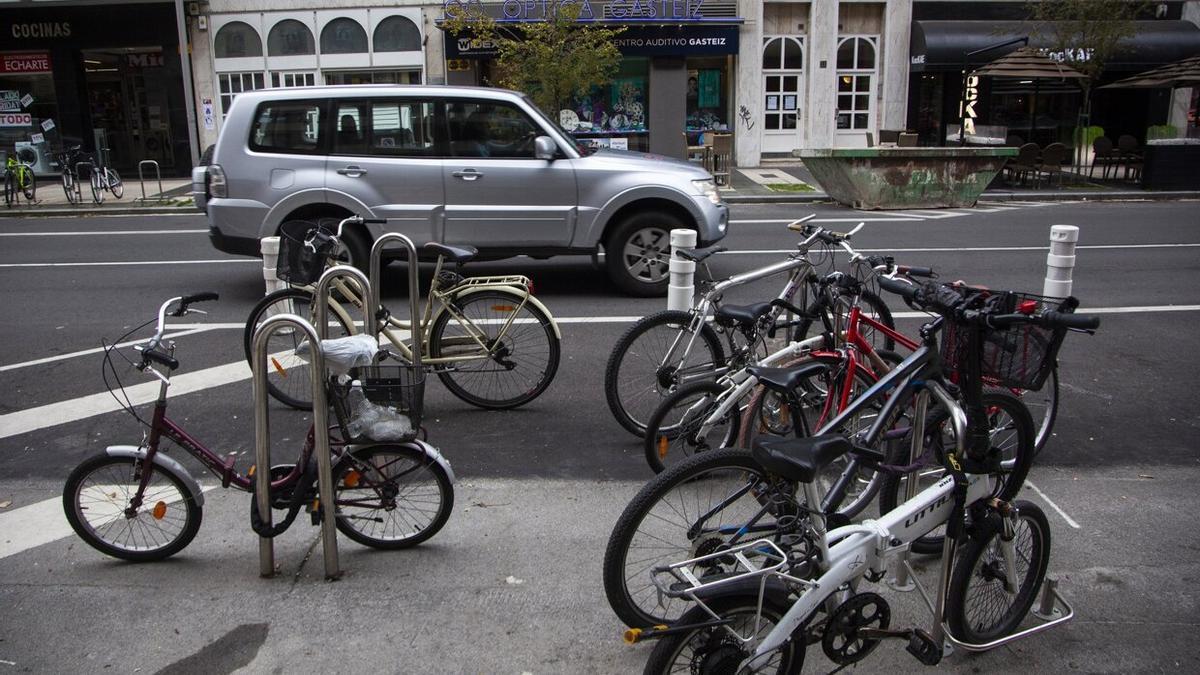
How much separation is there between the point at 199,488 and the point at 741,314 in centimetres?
276

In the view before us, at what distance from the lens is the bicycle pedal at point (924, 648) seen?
10.8ft

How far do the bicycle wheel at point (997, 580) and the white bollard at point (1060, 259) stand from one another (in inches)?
129

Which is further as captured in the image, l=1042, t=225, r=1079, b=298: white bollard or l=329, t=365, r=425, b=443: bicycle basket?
l=1042, t=225, r=1079, b=298: white bollard

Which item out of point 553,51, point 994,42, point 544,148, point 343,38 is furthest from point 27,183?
point 994,42

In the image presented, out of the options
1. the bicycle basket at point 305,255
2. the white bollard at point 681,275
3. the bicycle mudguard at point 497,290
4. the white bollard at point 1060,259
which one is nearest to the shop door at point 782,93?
the white bollard at point 1060,259

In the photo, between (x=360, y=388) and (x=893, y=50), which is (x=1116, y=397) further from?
(x=893, y=50)

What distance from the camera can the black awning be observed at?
75.3 feet

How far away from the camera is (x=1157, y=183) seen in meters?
19.3

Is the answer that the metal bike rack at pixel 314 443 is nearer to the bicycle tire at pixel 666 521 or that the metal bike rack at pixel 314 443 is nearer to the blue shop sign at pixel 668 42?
the bicycle tire at pixel 666 521

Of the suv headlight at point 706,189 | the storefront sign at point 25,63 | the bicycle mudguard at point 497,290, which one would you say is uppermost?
the storefront sign at point 25,63

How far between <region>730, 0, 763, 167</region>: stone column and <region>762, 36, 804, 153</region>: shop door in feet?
1.32

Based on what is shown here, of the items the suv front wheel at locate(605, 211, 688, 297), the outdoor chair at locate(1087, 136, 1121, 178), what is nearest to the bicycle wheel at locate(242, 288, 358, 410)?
the suv front wheel at locate(605, 211, 688, 297)

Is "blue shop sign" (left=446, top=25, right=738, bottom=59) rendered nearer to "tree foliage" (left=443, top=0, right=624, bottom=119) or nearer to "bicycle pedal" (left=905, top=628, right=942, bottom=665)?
"tree foliage" (left=443, top=0, right=624, bottom=119)

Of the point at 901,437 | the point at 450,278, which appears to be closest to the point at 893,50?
the point at 450,278
